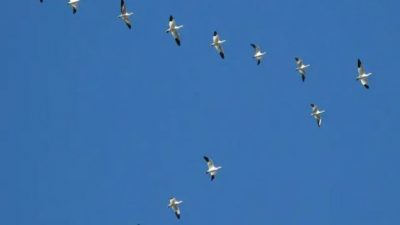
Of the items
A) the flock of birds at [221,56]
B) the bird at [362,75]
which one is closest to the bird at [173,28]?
the flock of birds at [221,56]

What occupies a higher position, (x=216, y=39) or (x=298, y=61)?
(x=216, y=39)

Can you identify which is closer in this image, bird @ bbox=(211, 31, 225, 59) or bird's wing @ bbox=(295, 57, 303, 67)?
bird @ bbox=(211, 31, 225, 59)

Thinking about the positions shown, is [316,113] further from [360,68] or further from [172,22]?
[172,22]

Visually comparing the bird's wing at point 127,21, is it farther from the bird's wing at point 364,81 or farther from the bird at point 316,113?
the bird's wing at point 364,81

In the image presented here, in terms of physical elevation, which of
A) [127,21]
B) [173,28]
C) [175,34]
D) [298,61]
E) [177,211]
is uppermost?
[127,21]

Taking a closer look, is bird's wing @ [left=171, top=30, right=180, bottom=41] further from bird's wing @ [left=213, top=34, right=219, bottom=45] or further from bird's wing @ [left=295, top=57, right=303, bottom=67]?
bird's wing @ [left=295, top=57, right=303, bottom=67]

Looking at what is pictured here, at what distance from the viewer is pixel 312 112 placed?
98688 mm

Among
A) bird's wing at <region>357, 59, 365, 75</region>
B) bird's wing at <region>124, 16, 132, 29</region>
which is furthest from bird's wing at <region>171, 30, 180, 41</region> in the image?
bird's wing at <region>357, 59, 365, 75</region>

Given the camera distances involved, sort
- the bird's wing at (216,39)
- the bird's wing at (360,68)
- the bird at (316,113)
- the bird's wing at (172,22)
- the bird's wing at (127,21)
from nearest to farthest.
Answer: the bird's wing at (127,21) → the bird's wing at (172,22) → the bird's wing at (216,39) → the bird's wing at (360,68) → the bird at (316,113)

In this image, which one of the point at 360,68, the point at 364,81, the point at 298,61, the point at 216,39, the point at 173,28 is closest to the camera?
the point at 173,28

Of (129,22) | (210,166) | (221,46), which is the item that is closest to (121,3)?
(129,22)

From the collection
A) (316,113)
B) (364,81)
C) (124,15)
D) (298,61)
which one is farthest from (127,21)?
(364,81)

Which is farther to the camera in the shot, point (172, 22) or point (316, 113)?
point (316, 113)

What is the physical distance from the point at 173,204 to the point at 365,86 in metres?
17.8
